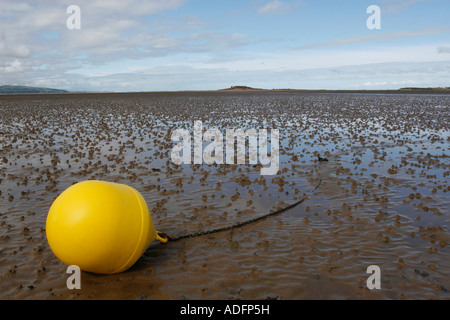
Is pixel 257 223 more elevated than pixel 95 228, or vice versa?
pixel 95 228

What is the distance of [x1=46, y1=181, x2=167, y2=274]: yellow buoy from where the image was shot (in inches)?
207

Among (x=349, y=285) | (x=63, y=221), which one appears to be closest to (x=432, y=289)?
(x=349, y=285)

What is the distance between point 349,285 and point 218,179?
21.4 feet

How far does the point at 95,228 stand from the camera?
5.25m

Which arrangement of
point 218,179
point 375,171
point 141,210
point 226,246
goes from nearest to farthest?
1. point 141,210
2. point 226,246
3. point 218,179
4. point 375,171

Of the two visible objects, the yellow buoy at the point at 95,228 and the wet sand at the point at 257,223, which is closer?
the yellow buoy at the point at 95,228

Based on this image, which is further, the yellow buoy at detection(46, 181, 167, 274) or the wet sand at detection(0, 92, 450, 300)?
the wet sand at detection(0, 92, 450, 300)

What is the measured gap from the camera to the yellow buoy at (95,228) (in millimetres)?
5246

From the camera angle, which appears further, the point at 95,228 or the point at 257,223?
the point at 257,223
